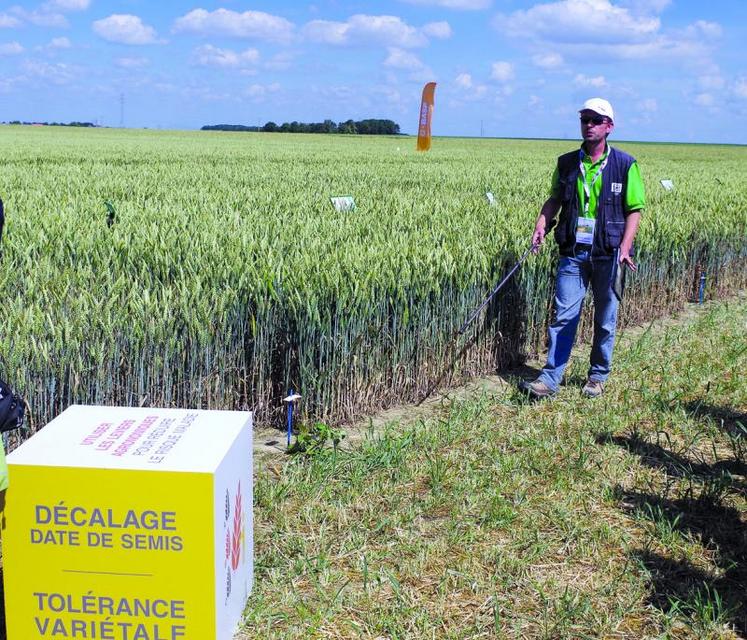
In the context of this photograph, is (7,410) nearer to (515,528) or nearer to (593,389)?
(515,528)

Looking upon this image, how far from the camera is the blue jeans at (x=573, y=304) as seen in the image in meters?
5.38

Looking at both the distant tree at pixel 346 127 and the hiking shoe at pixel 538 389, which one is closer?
the hiking shoe at pixel 538 389

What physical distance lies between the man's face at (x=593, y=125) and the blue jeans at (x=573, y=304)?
0.73m

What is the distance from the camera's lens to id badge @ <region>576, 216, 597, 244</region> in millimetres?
5332

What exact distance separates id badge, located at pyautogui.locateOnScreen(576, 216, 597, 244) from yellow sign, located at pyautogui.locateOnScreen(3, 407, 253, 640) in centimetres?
→ 351

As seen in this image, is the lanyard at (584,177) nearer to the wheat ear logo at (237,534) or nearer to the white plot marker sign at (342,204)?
the wheat ear logo at (237,534)

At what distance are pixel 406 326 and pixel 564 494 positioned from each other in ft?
A: 5.28

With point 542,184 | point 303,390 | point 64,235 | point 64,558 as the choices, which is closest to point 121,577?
point 64,558

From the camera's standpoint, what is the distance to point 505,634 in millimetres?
2859

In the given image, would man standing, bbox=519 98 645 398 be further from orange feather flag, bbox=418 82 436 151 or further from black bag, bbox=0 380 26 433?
orange feather flag, bbox=418 82 436 151

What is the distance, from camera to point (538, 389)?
5.30 meters

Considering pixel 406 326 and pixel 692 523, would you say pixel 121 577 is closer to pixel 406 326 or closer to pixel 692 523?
pixel 692 523

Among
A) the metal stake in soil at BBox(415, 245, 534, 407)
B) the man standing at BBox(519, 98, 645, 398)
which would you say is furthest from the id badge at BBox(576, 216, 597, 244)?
the metal stake in soil at BBox(415, 245, 534, 407)

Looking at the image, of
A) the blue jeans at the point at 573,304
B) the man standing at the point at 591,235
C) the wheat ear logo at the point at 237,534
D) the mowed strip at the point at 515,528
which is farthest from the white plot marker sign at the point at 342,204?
the wheat ear logo at the point at 237,534
